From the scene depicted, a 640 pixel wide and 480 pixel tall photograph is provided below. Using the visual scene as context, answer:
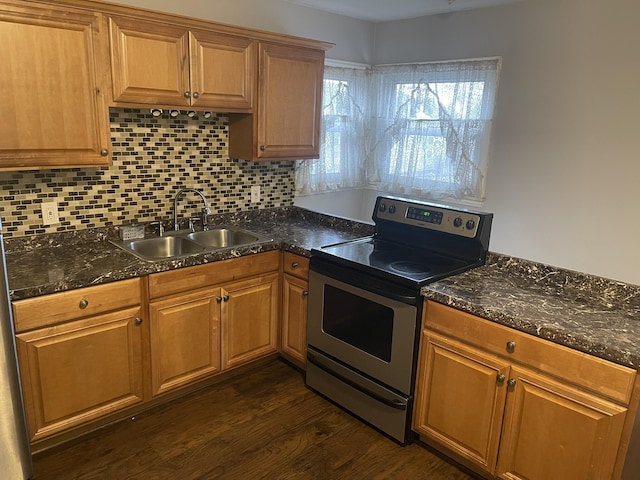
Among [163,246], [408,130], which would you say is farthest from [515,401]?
[408,130]

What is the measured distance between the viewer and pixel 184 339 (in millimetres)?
2566

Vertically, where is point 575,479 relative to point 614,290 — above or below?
below

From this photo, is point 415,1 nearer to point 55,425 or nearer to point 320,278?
point 320,278

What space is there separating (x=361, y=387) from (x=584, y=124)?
2.30 m

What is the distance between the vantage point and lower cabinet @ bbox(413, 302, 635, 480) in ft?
5.59

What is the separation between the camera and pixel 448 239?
2561 millimetres

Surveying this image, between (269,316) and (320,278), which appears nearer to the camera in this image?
(320,278)

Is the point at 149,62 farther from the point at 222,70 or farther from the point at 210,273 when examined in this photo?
the point at 210,273

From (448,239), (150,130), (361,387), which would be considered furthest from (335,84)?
(361,387)

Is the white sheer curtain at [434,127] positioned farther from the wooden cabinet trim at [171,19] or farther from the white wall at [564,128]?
the wooden cabinet trim at [171,19]

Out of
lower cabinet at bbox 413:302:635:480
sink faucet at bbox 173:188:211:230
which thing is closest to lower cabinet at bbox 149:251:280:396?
sink faucet at bbox 173:188:211:230

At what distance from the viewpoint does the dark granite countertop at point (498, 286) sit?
5.81 feet

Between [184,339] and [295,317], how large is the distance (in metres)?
0.68

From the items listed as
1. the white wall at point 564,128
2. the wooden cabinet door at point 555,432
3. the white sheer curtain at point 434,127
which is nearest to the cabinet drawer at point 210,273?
the wooden cabinet door at point 555,432
